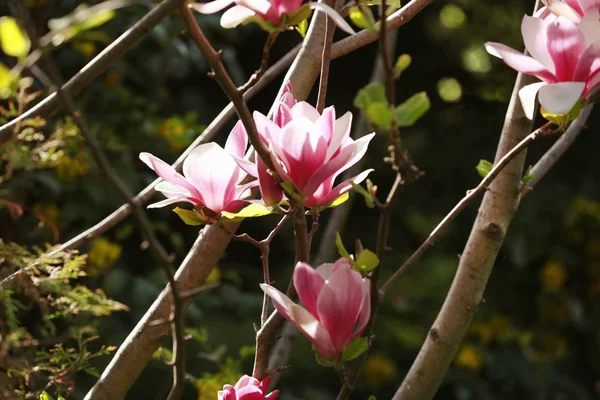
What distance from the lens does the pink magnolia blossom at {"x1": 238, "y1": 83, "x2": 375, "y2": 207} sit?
38cm

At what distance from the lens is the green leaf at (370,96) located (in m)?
0.33

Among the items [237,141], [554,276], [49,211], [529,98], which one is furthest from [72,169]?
[554,276]

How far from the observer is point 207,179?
1.41 feet

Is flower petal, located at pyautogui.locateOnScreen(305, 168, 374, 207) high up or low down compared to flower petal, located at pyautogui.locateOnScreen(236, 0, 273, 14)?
down

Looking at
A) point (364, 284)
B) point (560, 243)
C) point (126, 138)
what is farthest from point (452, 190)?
point (364, 284)

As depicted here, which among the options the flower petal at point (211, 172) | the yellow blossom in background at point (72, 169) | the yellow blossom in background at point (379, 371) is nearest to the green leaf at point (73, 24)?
the flower petal at point (211, 172)

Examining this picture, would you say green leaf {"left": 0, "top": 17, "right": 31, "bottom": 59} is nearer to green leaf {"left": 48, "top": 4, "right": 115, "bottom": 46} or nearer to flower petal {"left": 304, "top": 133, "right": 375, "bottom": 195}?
A: green leaf {"left": 48, "top": 4, "right": 115, "bottom": 46}

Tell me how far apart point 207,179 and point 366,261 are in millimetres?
111

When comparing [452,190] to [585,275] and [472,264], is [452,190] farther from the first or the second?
[472,264]

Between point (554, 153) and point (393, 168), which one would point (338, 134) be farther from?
point (554, 153)

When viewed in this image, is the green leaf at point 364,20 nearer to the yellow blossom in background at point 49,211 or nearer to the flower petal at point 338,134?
the flower petal at point 338,134

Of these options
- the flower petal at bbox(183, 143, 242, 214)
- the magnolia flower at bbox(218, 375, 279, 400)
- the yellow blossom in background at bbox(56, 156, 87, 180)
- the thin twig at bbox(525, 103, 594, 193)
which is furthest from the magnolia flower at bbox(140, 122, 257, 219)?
the yellow blossom in background at bbox(56, 156, 87, 180)

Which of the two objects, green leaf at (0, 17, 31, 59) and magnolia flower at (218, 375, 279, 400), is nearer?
green leaf at (0, 17, 31, 59)

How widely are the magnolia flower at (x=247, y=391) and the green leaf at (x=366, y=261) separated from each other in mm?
100
